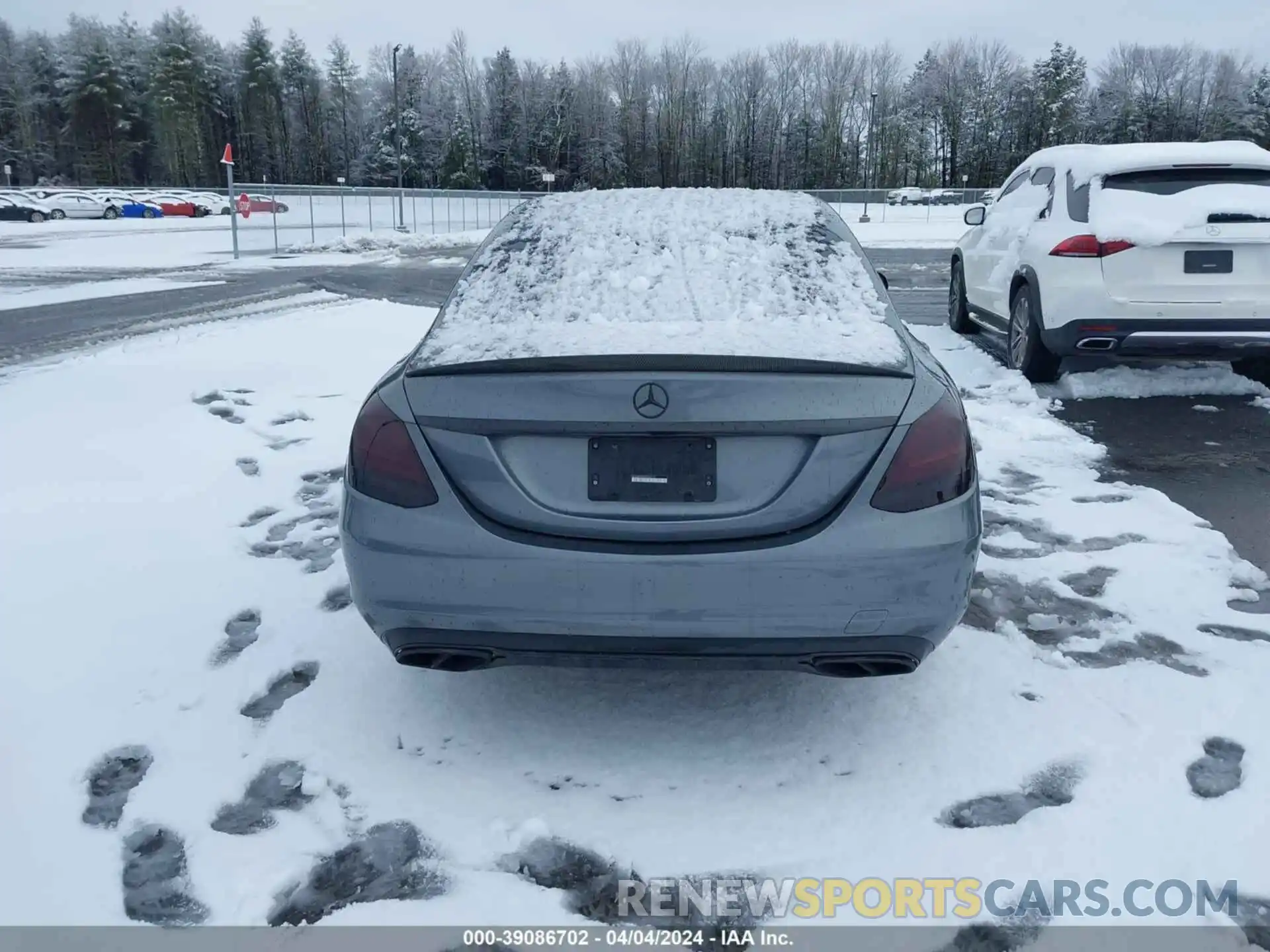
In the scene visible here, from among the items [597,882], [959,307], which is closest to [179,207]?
[959,307]

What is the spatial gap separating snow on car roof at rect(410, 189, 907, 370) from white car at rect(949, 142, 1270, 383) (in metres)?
3.96

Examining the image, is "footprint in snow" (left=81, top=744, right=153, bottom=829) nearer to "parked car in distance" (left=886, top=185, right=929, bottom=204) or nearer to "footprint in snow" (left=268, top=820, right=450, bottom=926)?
"footprint in snow" (left=268, top=820, right=450, bottom=926)

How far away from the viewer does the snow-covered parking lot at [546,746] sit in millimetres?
2365

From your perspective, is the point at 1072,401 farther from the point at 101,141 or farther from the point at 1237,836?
the point at 101,141

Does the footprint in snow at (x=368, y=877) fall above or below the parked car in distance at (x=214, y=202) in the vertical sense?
below

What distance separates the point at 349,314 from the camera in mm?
11820

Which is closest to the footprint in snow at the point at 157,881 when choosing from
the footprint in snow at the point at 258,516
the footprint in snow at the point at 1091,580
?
the footprint in snow at the point at 258,516

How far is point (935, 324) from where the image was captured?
11.6m

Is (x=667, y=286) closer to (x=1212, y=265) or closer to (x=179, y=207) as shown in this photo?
(x=1212, y=265)

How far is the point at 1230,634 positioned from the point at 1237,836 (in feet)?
4.63

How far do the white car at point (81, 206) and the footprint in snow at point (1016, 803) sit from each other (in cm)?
5675

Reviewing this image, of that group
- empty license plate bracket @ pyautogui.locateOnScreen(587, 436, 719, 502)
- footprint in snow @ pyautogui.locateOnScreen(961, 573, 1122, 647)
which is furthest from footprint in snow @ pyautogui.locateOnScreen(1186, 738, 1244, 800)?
empty license plate bracket @ pyautogui.locateOnScreen(587, 436, 719, 502)

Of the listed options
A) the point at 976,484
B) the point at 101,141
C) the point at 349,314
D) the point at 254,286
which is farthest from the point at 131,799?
the point at 101,141

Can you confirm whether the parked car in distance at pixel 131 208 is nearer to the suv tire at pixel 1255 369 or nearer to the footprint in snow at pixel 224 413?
the footprint in snow at pixel 224 413
